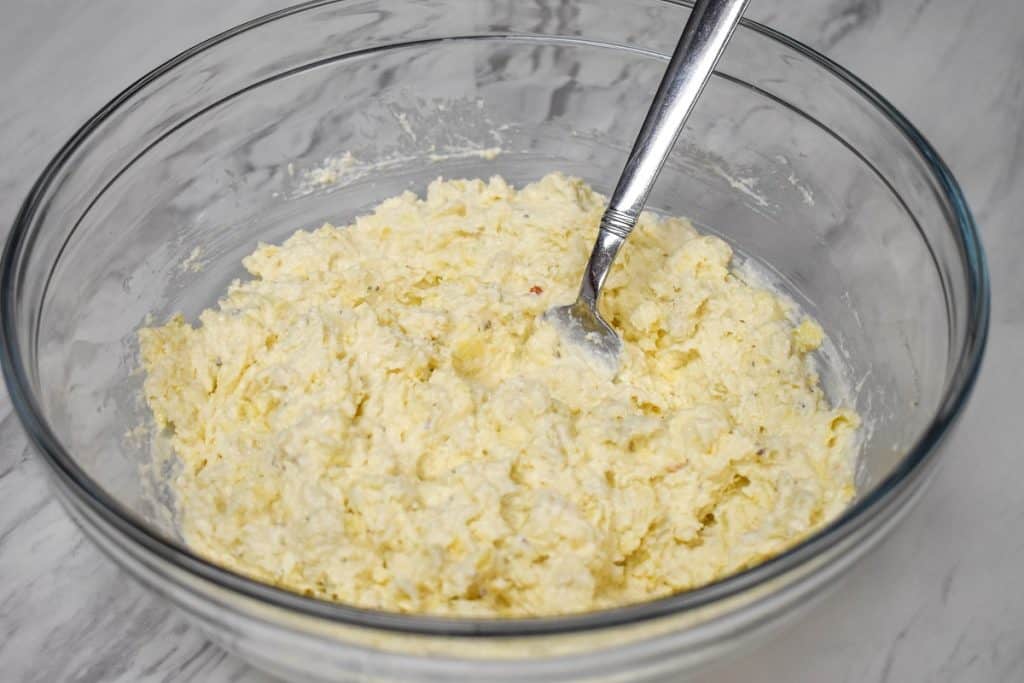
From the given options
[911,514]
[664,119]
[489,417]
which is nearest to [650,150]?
[664,119]

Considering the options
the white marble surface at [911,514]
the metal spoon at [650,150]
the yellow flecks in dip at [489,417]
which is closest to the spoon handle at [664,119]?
the metal spoon at [650,150]

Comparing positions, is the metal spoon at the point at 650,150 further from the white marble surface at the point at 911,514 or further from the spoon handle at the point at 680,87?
the white marble surface at the point at 911,514

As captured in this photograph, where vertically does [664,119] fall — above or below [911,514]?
above

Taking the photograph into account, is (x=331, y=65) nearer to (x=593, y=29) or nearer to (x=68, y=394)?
(x=593, y=29)

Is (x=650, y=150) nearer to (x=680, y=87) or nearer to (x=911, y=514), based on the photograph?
(x=680, y=87)

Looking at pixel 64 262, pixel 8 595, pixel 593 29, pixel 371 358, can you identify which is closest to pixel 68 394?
pixel 64 262

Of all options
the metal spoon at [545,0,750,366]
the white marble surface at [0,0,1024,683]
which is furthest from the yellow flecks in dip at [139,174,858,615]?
the white marble surface at [0,0,1024,683]

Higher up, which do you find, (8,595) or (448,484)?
(448,484)
